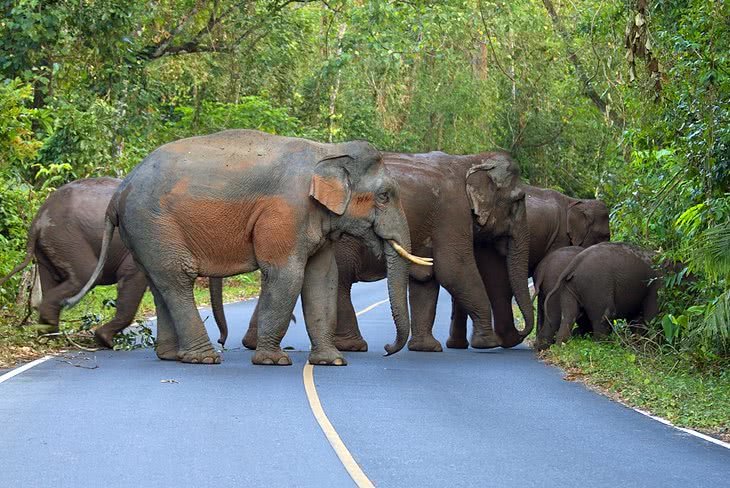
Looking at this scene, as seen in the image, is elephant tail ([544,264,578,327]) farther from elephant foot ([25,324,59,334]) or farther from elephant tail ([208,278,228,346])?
elephant foot ([25,324,59,334])

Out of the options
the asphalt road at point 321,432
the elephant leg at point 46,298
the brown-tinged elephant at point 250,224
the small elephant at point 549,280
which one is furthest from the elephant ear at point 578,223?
the elephant leg at point 46,298

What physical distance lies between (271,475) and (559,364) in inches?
318

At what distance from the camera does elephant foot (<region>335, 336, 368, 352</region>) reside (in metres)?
17.8

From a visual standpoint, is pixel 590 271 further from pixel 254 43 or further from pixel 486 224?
pixel 254 43

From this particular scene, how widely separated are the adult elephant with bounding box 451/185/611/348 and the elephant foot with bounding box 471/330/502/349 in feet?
7.84

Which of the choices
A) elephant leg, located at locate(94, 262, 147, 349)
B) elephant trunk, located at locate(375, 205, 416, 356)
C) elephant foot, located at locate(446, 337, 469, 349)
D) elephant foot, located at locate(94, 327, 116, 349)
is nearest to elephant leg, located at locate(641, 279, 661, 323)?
elephant foot, located at locate(446, 337, 469, 349)

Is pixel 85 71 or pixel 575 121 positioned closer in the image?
pixel 85 71

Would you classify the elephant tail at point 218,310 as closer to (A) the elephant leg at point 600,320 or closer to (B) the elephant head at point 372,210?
(B) the elephant head at point 372,210

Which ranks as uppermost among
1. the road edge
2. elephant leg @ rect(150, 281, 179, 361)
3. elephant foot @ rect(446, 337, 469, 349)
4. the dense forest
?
the dense forest

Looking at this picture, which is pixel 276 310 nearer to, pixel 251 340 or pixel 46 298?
pixel 251 340

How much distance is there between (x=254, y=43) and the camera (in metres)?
32.7

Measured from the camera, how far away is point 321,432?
34.9ft

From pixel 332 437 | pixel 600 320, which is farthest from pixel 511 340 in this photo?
pixel 332 437

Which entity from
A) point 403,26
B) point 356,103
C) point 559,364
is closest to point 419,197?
point 559,364
